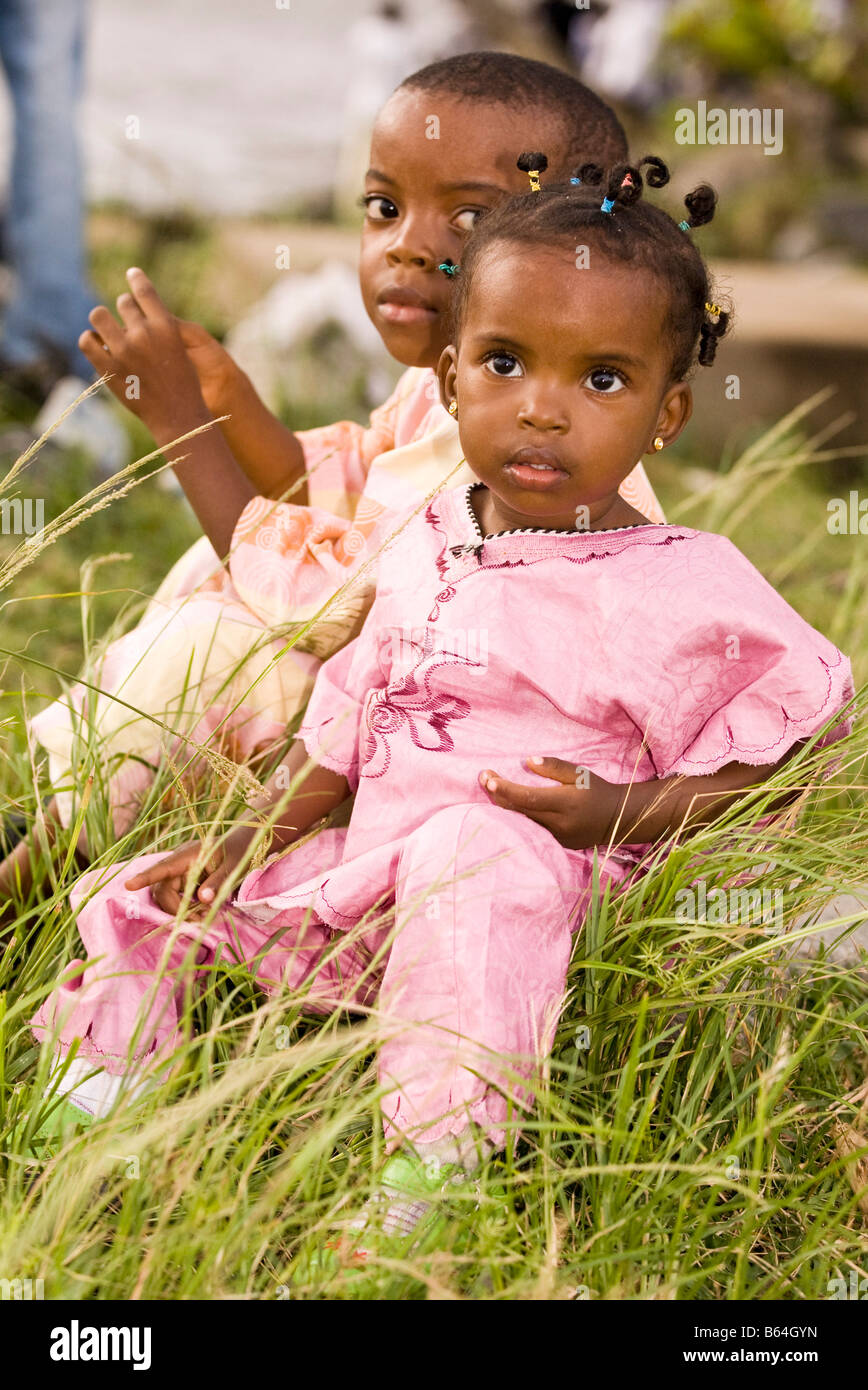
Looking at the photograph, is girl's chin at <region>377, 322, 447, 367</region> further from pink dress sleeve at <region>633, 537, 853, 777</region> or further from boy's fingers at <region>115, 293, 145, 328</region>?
pink dress sleeve at <region>633, 537, 853, 777</region>

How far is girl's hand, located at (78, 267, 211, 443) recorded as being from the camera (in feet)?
7.10

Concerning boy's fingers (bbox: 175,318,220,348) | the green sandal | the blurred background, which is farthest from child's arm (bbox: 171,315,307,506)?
the green sandal

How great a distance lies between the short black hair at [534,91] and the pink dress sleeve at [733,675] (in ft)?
2.51

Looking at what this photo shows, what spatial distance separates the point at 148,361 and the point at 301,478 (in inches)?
12.0

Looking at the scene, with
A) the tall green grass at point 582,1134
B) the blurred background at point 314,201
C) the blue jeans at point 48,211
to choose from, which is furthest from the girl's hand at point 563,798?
the blue jeans at point 48,211

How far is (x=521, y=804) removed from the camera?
1.72 metres

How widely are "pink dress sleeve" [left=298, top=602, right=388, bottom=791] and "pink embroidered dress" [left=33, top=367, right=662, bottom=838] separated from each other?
149 millimetres

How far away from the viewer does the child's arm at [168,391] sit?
2.17 meters

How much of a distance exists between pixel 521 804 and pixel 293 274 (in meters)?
5.58

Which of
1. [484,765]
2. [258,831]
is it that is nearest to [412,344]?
[484,765]

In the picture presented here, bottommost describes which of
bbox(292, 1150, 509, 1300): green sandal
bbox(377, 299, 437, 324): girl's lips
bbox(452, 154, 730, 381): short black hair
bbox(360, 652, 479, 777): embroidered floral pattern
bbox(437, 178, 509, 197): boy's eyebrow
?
bbox(292, 1150, 509, 1300): green sandal

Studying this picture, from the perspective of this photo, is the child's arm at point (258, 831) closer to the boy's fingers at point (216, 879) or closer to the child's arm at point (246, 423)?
the boy's fingers at point (216, 879)

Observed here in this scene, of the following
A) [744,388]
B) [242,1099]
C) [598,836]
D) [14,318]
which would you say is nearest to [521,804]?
[598,836]
